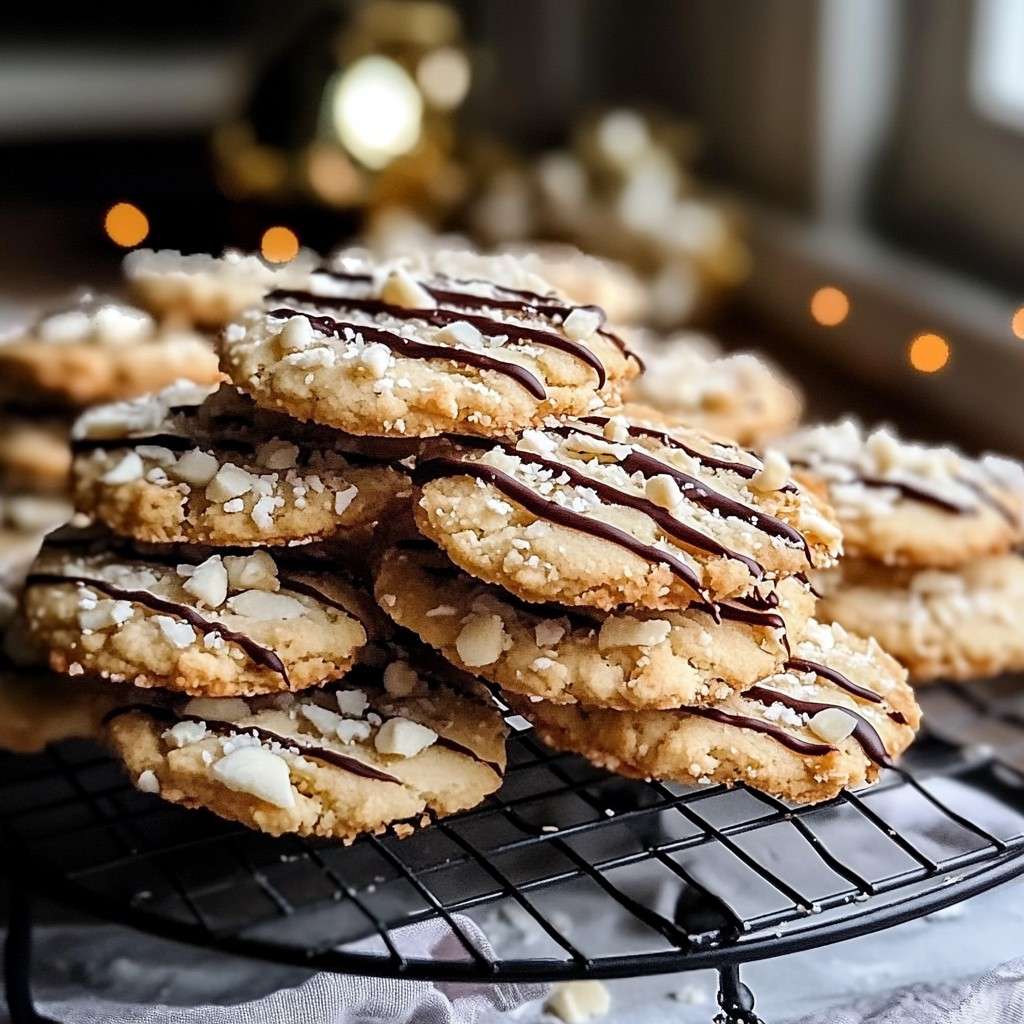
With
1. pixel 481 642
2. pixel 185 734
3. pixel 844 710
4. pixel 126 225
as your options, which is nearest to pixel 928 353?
pixel 844 710

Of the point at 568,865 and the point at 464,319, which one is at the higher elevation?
the point at 464,319

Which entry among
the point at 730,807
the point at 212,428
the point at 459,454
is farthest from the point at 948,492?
the point at 212,428

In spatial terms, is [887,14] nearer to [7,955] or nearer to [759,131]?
[759,131]

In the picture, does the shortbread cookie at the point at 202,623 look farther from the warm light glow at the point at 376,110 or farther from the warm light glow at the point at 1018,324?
the warm light glow at the point at 376,110

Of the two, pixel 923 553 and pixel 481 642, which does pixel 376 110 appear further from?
pixel 481 642

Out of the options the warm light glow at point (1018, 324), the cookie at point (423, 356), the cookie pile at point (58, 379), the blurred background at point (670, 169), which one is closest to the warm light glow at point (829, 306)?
the blurred background at point (670, 169)

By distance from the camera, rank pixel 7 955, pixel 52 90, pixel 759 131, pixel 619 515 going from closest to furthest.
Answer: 1. pixel 619 515
2. pixel 7 955
3. pixel 759 131
4. pixel 52 90

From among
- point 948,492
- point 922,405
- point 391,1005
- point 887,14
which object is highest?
point 887,14

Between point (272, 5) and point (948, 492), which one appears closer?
point (948, 492)
